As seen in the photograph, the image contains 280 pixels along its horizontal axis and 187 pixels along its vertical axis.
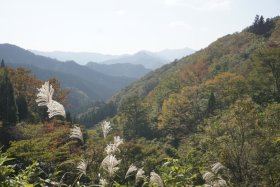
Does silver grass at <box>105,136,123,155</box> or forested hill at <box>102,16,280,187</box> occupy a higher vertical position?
silver grass at <box>105,136,123,155</box>

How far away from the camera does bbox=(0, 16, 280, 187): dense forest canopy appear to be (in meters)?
5.07

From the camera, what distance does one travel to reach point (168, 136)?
188 ft

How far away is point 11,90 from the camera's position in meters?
43.3

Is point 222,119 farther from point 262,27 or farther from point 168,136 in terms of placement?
point 262,27

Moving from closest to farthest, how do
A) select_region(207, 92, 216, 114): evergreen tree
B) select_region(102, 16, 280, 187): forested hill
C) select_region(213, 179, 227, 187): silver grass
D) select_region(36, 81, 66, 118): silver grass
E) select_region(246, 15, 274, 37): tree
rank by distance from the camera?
select_region(36, 81, 66, 118): silver grass < select_region(213, 179, 227, 187): silver grass < select_region(102, 16, 280, 187): forested hill < select_region(207, 92, 216, 114): evergreen tree < select_region(246, 15, 274, 37): tree

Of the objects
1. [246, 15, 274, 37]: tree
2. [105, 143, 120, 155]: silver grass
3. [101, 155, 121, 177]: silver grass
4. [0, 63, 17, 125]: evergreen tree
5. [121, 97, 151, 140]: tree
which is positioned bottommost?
[121, 97, 151, 140]: tree

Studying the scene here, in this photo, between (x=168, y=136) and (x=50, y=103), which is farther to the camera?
(x=168, y=136)

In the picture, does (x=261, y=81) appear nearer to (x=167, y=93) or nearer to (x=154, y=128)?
(x=154, y=128)

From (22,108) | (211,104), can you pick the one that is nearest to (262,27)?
(211,104)

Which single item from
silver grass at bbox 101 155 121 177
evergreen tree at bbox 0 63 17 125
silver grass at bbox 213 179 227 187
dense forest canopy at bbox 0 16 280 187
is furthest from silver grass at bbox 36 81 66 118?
evergreen tree at bbox 0 63 17 125

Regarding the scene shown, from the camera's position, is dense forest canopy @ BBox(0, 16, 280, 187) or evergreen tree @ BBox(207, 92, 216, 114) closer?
dense forest canopy @ BBox(0, 16, 280, 187)

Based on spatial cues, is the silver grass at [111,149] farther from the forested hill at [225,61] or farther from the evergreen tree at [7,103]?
the forested hill at [225,61]

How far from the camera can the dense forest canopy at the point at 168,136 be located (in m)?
5.07

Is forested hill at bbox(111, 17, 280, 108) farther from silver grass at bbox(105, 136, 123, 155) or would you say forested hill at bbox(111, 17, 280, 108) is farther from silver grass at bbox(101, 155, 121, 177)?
silver grass at bbox(101, 155, 121, 177)
